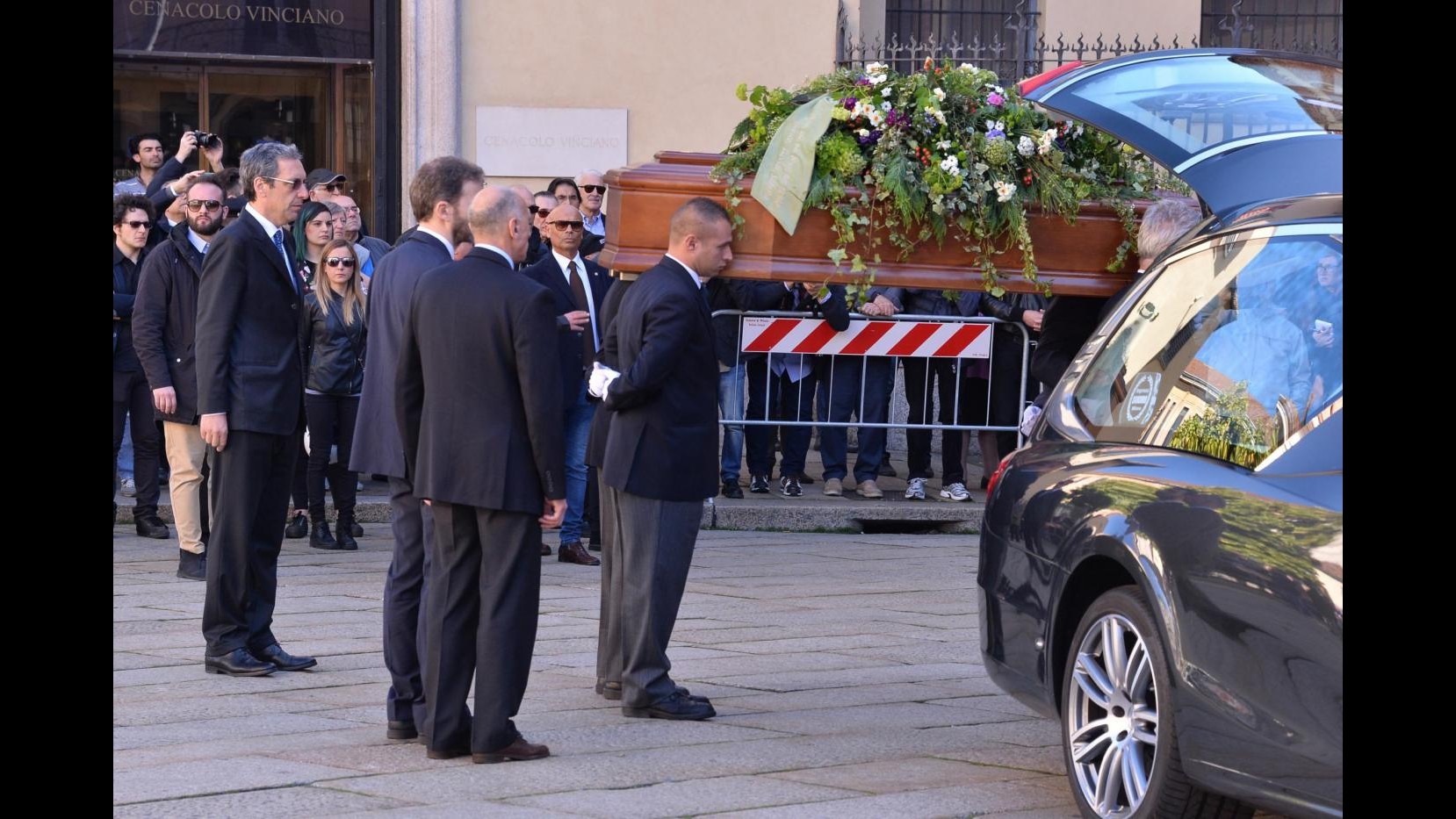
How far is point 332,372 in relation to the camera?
11.2 m

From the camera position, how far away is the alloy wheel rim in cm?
510

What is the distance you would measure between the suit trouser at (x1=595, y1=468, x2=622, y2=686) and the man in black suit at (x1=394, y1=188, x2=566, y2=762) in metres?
1.07

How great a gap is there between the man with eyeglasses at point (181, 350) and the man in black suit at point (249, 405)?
7.01 feet

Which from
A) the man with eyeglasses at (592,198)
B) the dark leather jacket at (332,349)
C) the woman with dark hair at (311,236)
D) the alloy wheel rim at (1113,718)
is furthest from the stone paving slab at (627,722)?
the man with eyeglasses at (592,198)

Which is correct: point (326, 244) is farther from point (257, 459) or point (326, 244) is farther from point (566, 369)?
point (257, 459)

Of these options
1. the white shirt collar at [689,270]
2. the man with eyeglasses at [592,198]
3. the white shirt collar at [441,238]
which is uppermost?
the man with eyeglasses at [592,198]

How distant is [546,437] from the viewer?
20.0ft

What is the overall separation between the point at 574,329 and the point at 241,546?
3.09 meters

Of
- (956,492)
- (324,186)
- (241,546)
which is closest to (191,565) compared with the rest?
(241,546)

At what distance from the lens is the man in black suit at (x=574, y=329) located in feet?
34.6

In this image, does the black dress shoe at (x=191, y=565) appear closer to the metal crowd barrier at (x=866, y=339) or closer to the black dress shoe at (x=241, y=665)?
the black dress shoe at (x=241, y=665)

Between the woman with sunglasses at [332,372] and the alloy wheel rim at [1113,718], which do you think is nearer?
the alloy wheel rim at [1113,718]

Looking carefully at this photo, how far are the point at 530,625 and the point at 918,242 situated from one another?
2254mm
